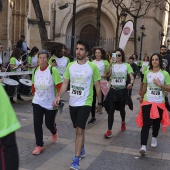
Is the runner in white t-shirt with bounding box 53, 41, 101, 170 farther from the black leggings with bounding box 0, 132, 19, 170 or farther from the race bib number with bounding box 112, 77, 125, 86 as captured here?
the black leggings with bounding box 0, 132, 19, 170

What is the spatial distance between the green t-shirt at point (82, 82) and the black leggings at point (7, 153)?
8.84ft

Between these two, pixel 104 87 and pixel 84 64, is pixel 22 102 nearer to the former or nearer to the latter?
pixel 104 87

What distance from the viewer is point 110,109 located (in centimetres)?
695

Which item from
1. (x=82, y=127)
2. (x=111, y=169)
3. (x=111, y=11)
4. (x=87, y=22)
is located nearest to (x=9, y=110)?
(x=82, y=127)

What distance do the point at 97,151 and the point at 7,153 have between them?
3658 mm

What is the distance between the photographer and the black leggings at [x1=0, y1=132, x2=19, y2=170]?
7.93 ft

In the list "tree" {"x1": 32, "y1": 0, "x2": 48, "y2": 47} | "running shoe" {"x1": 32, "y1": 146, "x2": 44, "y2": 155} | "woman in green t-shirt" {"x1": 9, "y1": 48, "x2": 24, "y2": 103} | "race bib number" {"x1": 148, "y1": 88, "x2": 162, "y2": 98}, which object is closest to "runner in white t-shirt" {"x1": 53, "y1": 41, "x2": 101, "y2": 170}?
"running shoe" {"x1": 32, "y1": 146, "x2": 44, "y2": 155}

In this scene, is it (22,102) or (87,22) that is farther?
(87,22)

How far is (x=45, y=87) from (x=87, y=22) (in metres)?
38.0

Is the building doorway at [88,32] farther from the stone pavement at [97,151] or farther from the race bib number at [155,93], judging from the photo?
the race bib number at [155,93]

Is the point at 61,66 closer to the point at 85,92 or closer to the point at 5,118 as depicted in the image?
the point at 85,92

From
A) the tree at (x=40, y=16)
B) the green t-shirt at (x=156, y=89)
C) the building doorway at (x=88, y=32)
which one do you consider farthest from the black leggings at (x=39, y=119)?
the building doorway at (x=88, y=32)

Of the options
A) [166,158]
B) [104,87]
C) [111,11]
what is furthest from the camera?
[111,11]

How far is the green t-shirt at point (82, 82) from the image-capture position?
5133 millimetres
